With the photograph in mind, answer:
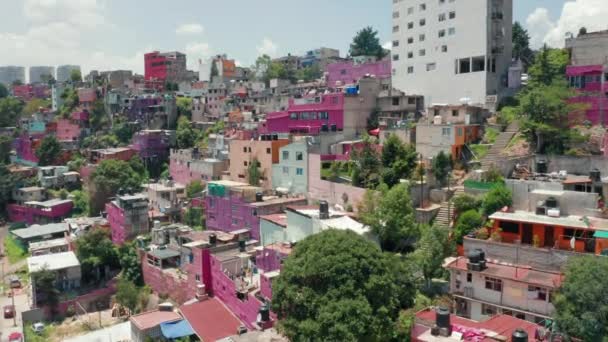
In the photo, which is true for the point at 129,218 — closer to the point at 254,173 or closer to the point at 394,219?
the point at 254,173

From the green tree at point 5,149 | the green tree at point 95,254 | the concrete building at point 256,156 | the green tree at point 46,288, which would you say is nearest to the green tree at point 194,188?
the concrete building at point 256,156

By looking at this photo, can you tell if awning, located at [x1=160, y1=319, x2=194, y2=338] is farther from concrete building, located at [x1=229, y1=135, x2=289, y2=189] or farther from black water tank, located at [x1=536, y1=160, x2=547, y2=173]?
black water tank, located at [x1=536, y1=160, x2=547, y2=173]

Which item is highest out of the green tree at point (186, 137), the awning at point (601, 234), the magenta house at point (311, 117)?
the magenta house at point (311, 117)

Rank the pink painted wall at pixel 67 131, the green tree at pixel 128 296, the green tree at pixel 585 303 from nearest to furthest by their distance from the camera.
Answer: the green tree at pixel 585 303 < the green tree at pixel 128 296 < the pink painted wall at pixel 67 131

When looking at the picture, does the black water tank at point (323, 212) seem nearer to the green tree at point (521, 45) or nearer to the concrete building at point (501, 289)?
the concrete building at point (501, 289)

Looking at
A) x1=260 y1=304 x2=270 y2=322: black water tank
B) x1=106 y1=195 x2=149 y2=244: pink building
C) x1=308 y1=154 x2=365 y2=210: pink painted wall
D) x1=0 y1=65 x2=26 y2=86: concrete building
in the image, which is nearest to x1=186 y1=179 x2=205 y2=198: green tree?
x1=106 y1=195 x2=149 y2=244: pink building

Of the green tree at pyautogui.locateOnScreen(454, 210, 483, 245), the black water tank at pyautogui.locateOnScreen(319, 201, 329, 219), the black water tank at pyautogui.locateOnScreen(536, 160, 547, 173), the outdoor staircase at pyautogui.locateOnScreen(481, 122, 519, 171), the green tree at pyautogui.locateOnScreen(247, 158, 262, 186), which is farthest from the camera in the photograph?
the green tree at pyautogui.locateOnScreen(247, 158, 262, 186)

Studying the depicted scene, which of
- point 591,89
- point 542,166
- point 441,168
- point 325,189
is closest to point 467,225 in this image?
point 441,168
